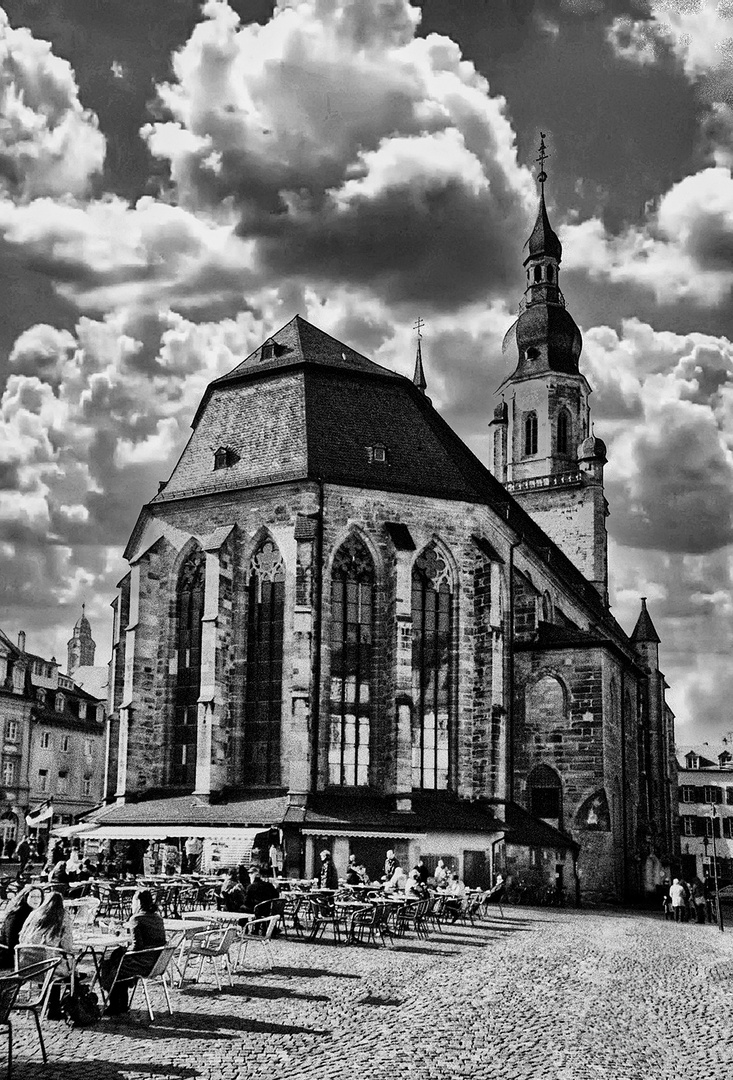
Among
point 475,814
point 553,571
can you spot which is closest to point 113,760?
point 475,814

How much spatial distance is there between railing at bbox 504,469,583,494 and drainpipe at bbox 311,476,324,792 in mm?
30569

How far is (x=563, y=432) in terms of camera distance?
7156 centimetres

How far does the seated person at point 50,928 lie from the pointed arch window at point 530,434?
60029mm

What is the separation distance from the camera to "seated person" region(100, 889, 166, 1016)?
14.3 meters

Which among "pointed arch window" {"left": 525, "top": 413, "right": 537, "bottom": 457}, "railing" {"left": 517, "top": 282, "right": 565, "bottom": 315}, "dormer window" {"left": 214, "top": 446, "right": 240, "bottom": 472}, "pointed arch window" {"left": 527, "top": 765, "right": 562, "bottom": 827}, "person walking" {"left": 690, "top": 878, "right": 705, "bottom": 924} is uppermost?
"railing" {"left": 517, "top": 282, "right": 565, "bottom": 315}

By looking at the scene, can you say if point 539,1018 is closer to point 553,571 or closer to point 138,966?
point 138,966

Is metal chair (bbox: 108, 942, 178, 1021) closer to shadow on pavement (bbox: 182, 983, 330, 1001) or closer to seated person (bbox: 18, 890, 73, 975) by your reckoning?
seated person (bbox: 18, 890, 73, 975)

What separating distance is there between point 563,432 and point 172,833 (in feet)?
134

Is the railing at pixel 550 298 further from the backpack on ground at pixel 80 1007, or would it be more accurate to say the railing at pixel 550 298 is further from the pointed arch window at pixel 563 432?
the backpack on ground at pixel 80 1007

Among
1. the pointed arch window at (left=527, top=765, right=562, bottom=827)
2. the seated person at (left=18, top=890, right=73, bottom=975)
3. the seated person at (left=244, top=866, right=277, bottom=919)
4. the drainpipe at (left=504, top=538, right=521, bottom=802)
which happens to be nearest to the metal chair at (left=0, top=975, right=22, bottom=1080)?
the seated person at (left=18, top=890, right=73, bottom=975)

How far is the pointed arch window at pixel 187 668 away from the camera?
4316cm

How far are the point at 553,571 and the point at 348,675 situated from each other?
15.1 m

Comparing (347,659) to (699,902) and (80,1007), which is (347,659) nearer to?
(699,902)

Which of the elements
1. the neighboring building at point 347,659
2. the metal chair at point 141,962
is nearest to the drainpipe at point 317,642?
the neighboring building at point 347,659
